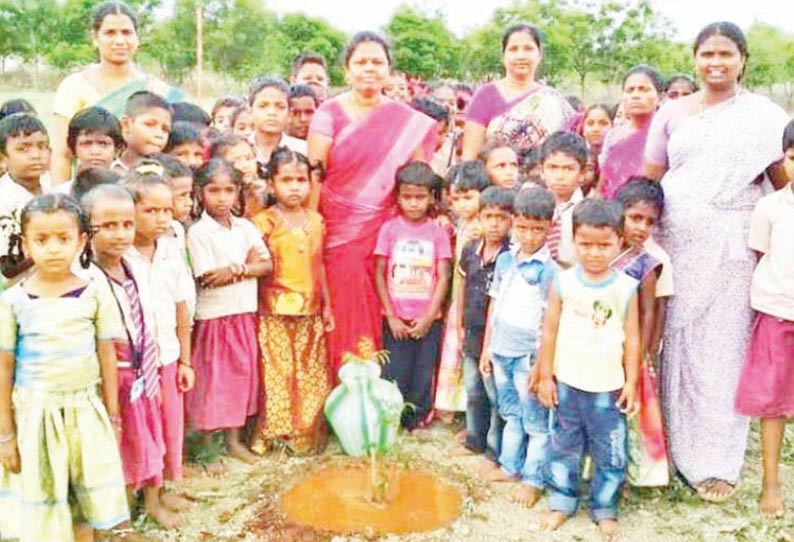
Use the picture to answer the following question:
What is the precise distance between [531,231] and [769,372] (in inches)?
46.2

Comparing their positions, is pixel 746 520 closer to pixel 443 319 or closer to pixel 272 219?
pixel 443 319

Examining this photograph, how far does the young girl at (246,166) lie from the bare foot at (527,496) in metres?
1.86

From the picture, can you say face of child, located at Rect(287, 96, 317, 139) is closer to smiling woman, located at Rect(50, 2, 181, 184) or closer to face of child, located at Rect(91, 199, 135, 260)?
smiling woman, located at Rect(50, 2, 181, 184)

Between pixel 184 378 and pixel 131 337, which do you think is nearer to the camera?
pixel 131 337

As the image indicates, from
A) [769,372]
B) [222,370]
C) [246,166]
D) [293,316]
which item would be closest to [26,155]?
[246,166]

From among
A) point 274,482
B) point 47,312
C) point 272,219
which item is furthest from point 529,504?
point 47,312

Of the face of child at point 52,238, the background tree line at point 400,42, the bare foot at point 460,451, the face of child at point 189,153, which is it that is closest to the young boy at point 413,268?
the bare foot at point 460,451

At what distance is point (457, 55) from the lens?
28.8 m

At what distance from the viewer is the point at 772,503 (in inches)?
143

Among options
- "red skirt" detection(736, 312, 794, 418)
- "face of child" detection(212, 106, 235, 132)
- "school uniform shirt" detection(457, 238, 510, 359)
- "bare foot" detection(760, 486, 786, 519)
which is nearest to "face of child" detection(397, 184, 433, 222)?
"school uniform shirt" detection(457, 238, 510, 359)

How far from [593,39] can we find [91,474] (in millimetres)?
27828

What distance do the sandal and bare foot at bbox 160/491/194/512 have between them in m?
2.30

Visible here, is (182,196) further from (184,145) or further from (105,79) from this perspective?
(105,79)

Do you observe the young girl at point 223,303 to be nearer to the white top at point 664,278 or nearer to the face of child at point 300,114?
the face of child at point 300,114
